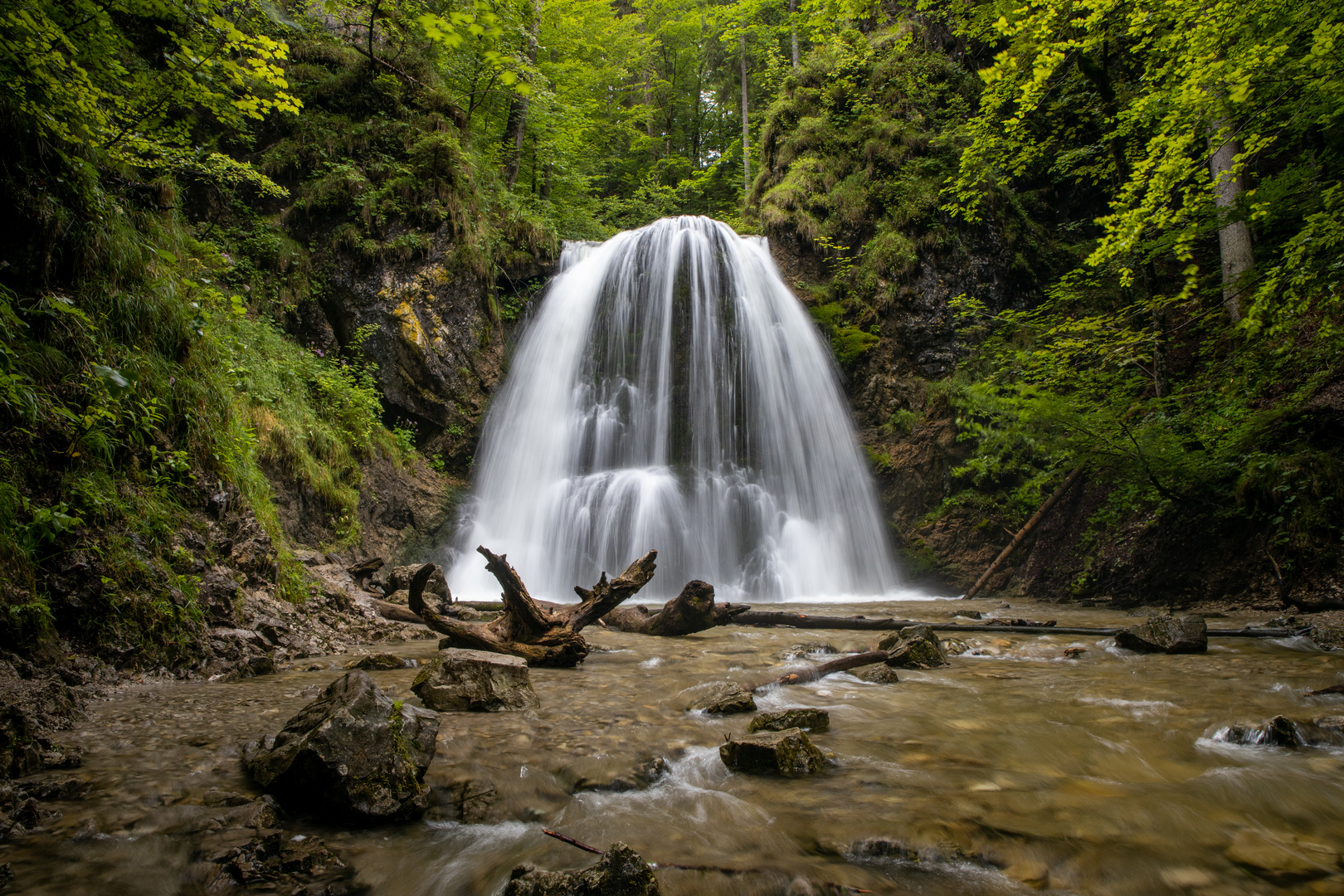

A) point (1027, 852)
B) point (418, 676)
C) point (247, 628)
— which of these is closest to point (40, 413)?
point (247, 628)

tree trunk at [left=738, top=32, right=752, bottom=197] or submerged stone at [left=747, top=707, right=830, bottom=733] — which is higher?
tree trunk at [left=738, top=32, right=752, bottom=197]

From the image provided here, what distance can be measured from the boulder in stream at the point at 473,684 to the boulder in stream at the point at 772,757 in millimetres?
1259

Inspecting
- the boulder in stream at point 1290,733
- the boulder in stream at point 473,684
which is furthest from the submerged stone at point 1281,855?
the boulder in stream at point 473,684

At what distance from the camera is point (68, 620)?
3080mm

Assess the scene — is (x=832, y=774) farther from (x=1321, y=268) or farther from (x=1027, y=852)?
(x=1321, y=268)

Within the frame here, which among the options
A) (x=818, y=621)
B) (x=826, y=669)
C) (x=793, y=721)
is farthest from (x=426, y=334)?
(x=793, y=721)

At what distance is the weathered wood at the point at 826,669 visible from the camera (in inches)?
153

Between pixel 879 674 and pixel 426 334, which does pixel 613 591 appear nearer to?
pixel 879 674

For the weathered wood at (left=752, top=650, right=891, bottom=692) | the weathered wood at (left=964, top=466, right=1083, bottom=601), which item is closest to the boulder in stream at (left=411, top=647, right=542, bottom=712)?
the weathered wood at (left=752, top=650, right=891, bottom=692)

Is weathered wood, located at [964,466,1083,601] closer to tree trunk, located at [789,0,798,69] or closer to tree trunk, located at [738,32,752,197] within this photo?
tree trunk, located at [738,32,752,197]

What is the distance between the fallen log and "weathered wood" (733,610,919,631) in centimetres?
13

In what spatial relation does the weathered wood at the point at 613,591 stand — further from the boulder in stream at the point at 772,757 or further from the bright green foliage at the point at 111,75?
the bright green foliage at the point at 111,75

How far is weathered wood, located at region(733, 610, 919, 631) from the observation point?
572 cm

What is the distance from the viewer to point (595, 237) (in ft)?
59.6
